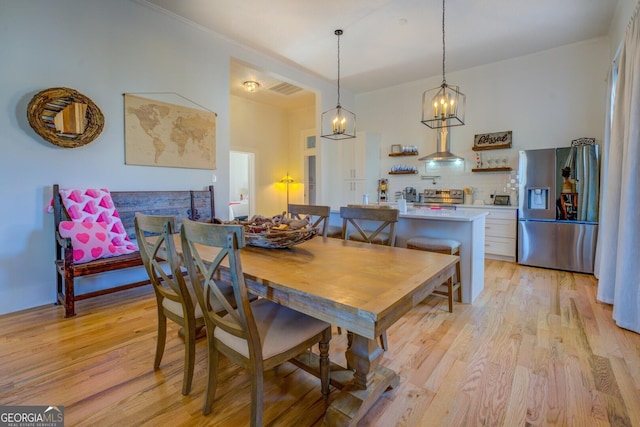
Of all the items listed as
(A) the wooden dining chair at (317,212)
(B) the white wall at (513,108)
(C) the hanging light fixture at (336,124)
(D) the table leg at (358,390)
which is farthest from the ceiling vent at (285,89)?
(D) the table leg at (358,390)

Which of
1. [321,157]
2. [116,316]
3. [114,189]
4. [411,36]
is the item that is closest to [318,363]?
[116,316]

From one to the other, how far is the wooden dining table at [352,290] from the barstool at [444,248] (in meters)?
1.07

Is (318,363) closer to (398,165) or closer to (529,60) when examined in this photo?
(398,165)

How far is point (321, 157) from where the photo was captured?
19.1ft

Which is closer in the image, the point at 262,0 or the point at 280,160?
the point at 262,0

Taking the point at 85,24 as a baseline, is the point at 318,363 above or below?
below

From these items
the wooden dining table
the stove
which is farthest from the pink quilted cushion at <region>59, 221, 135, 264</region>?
the stove

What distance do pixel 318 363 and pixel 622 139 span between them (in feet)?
10.7

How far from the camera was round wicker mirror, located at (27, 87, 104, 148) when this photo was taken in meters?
2.64

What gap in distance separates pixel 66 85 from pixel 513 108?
231 inches

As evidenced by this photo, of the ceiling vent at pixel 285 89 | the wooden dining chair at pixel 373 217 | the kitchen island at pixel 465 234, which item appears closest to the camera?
the wooden dining chair at pixel 373 217

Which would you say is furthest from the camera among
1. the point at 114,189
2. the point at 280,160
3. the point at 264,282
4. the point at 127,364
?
the point at 280,160

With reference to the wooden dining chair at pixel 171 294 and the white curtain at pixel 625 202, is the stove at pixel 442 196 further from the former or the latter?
the wooden dining chair at pixel 171 294

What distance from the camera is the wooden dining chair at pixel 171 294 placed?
1488 millimetres
